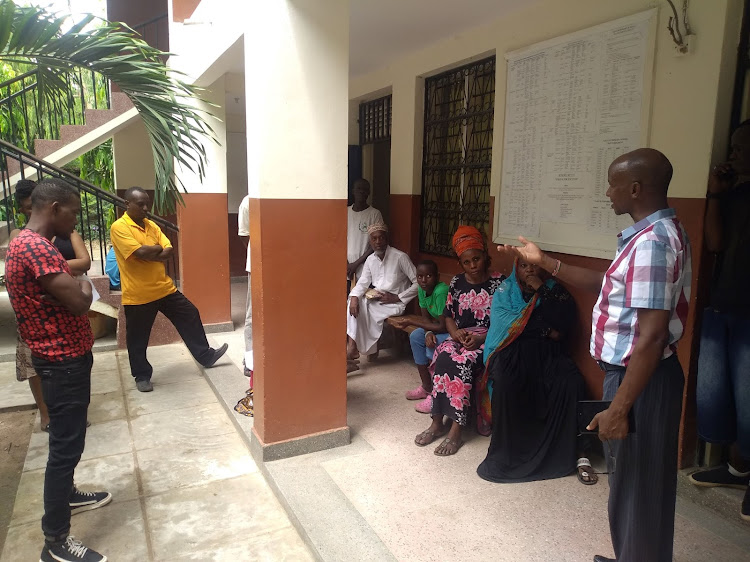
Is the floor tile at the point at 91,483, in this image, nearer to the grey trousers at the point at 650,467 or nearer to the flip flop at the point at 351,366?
the flip flop at the point at 351,366

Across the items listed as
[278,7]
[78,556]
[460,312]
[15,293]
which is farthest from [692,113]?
[78,556]

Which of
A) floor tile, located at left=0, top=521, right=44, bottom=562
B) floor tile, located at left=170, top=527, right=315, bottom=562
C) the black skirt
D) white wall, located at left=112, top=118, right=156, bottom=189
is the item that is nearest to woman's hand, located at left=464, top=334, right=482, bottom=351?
the black skirt

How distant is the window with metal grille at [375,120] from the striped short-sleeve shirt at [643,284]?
4.46 metres

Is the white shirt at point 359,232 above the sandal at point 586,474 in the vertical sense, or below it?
above

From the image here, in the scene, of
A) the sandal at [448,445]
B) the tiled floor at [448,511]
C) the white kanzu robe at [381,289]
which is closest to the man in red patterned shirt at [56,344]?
the tiled floor at [448,511]

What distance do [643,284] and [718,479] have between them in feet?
5.44

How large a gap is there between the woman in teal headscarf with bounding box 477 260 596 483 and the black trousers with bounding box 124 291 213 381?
8.77 ft

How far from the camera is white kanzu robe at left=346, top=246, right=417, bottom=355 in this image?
4.64 meters

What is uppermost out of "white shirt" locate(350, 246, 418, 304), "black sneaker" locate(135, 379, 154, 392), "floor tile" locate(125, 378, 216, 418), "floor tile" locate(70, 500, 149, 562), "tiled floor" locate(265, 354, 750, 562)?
"white shirt" locate(350, 246, 418, 304)

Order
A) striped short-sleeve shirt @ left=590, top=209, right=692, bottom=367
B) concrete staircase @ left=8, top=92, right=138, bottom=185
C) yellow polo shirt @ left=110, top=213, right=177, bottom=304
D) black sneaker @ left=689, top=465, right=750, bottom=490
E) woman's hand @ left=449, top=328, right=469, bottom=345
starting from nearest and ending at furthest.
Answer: striped short-sleeve shirt @ left=590, top=209, right=692, bottom=367, black sneaker @ left=689, top=465, right=750, bottom=490, woman's hand @ left=449, top=328, right=469, bottom=345, yellow polo shirt @ left=110, top=213, right=177, bottom=304, concrete staircase @ left=8, top=92, right=138, bottom=185

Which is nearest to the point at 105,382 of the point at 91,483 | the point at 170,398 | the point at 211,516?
the point at 170,398

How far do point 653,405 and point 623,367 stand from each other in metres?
0.15

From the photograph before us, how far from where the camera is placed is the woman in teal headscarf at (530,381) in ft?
9.69

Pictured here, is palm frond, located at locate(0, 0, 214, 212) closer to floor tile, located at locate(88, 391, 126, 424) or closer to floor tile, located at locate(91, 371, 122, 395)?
floor tile, located at locate(88, 391, 126, 424)
